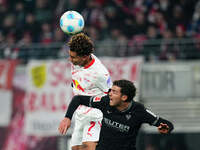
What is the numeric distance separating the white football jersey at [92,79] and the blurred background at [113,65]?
5477mm

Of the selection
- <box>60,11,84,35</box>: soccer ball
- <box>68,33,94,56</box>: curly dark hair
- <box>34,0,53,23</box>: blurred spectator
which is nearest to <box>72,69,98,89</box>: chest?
<box>68,33,94,56</box>: curly dark hair

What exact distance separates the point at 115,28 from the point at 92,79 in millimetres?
6477

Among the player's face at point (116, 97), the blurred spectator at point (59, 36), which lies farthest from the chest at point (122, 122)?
the blurred spectator at point (59, 36)

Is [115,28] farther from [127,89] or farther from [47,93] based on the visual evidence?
[127,89]

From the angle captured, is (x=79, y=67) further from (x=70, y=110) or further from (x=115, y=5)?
(x=115, y=5)

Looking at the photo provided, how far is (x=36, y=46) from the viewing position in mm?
15367

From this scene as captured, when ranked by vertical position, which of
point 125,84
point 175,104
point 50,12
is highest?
point 50,12

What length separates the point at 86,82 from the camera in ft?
30.2

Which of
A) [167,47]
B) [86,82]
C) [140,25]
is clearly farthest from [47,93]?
[86,82]

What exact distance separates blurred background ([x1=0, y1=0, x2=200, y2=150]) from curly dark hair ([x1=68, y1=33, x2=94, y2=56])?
568 centimetres

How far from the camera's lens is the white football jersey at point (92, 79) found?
9.15 meters

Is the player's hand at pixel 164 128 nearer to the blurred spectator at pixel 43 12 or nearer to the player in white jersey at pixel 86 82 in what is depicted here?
the player in white jersey at pixel 86 82

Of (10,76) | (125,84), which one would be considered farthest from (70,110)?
(10,76)

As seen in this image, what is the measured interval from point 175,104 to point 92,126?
6157 millimetres
